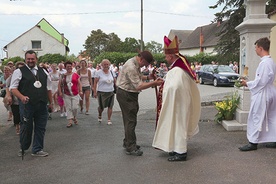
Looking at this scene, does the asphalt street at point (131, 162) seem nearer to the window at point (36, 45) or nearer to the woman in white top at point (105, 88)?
the woman in white top at point (105, 88)

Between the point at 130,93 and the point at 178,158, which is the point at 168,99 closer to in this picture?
the point at 130,93

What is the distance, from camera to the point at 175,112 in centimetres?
541

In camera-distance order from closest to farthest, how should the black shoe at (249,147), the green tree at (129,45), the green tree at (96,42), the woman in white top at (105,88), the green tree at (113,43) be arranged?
the black shoe at (249,147) < the woman in white top at (105,88) < the green tree at (129,45) < the green tree at (113,43) < the green tree at (96,42)

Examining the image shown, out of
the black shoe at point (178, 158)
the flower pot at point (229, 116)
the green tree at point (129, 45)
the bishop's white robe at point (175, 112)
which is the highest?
the green tree at point (129, 45)

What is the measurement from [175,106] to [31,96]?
8.49ft

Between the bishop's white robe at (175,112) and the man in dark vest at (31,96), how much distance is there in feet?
7.41

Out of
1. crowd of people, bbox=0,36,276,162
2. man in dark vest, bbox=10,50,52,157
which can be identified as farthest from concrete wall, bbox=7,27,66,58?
man in dark vest, bbox=10,50,52,157

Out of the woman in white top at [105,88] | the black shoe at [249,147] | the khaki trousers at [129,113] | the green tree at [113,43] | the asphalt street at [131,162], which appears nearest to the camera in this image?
the asphalt street at [131,162]

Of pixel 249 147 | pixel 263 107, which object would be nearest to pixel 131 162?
pixel 249 147

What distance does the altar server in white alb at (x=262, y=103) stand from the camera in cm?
562

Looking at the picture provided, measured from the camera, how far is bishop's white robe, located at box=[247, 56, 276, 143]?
563 cm

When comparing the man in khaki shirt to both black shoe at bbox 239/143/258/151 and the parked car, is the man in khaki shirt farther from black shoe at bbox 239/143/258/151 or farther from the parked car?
the parked car

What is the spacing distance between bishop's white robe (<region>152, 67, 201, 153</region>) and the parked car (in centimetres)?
1674

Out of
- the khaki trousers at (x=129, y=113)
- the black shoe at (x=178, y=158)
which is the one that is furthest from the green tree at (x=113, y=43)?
the black shoe at (x=178, y=158)
